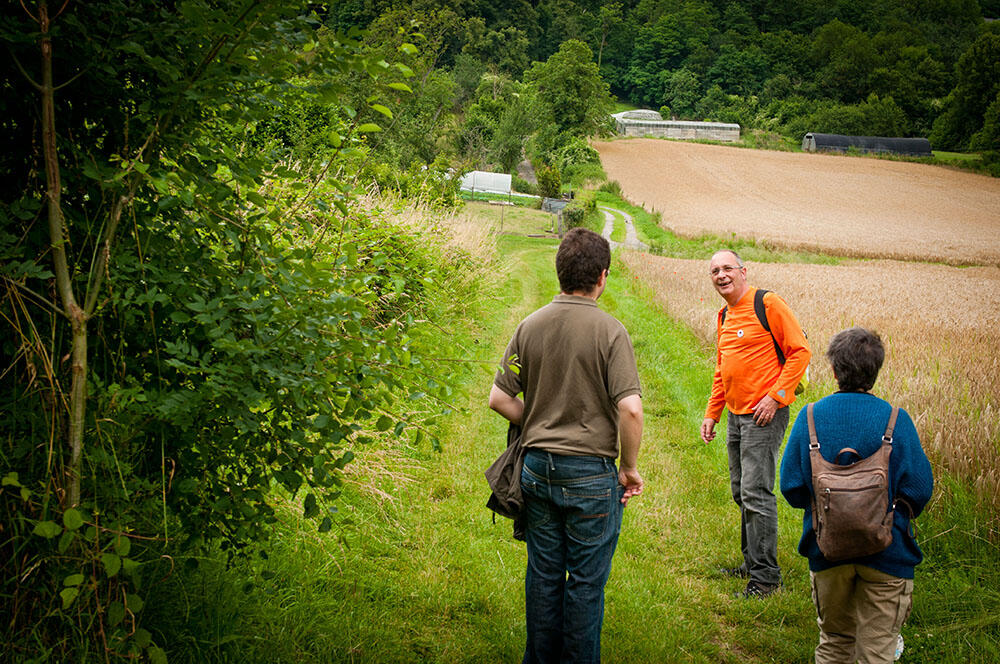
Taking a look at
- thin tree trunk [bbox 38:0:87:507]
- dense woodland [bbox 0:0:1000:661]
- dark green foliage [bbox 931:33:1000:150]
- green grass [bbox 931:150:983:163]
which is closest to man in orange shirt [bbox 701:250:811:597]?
dense woodland [bbox 0:0:1000:661]

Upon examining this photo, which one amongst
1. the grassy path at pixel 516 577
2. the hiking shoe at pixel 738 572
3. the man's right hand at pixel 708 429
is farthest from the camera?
the man's right hand at pixel 708 429

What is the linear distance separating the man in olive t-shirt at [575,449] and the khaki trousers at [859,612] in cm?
117

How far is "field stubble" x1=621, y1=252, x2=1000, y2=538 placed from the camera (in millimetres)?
5922

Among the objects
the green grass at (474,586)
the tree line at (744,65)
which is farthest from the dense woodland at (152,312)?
the tree line at (744,65)

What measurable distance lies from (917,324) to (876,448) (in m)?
11.4

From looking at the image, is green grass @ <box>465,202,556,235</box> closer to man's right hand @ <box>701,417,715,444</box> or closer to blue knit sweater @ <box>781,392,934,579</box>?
man's right hand @ <box>701,417,715,444</box>

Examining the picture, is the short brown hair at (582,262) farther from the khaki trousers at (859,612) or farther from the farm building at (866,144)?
the farm building at (866,144)

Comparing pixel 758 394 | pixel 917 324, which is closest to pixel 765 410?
pixel 758 394

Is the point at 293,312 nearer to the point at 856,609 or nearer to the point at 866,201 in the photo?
the point at 856,609

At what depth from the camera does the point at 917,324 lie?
42.1 feet

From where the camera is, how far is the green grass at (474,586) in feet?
10.8

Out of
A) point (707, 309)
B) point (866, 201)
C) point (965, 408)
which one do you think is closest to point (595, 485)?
point (965, 408)

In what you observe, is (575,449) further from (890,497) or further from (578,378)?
(890,497)

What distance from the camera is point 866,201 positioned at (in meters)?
47.8
